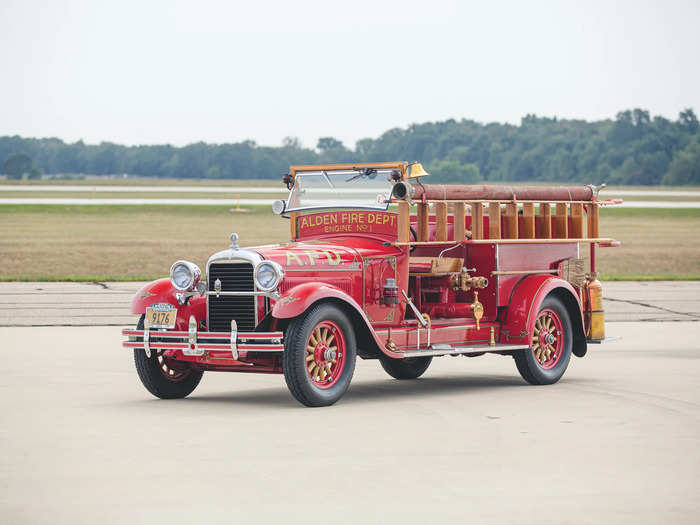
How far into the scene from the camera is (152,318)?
1066 cm

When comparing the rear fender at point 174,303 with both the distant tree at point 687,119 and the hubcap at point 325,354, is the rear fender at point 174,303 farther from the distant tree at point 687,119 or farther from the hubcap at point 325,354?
the distant tree at point 687,119

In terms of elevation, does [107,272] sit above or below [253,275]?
below

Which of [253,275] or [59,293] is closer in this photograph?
[253,275]

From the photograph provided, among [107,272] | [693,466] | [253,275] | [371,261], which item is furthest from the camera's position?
[107,272]

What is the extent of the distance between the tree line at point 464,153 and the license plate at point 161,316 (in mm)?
101175

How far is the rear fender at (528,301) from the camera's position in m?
11.8

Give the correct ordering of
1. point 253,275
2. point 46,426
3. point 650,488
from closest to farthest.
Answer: point 650,488
point 46,426
point 253,275

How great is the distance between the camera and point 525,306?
11.9 m

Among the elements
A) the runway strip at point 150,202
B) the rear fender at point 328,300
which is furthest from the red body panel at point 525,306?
the runway strip at point 150,202

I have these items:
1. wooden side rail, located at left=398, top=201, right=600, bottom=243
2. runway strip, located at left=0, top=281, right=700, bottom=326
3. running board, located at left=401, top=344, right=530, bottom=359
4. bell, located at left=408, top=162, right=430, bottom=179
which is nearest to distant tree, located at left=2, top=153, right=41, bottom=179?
runway strip, located at left=0, top=281, right=700, bottom=326

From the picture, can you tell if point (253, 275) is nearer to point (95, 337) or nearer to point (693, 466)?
point (693, 466)

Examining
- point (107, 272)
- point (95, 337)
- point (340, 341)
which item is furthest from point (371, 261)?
point (107, 272)

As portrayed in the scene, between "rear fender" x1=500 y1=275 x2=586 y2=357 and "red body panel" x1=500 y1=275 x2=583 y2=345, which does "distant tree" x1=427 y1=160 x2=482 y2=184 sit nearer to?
"rear fender" x1=500 y1=275 x2=586 y2=357

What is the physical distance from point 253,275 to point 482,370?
3.77m
